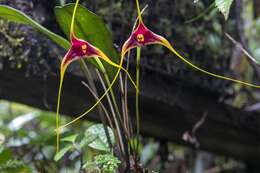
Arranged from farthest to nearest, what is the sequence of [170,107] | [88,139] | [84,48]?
1. [170,107]
2. [88,139]
3. [84,48]

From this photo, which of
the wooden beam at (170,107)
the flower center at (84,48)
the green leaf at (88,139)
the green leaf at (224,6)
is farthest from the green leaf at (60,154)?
the green leaf at (224,6)

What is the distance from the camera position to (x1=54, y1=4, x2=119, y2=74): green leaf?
0.73 m

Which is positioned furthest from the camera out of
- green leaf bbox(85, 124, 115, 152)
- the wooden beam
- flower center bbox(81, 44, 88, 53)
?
the wooden beam

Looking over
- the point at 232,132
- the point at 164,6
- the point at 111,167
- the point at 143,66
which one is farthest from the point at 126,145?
the point at 232,132

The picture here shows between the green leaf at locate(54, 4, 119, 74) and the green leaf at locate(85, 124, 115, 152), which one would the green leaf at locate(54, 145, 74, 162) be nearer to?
the green leaf at locate(85, 124, 115, 152)

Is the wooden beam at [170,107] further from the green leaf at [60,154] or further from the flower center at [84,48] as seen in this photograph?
the flower center at [84,48]

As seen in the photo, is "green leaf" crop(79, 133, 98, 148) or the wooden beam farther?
the wooden beam

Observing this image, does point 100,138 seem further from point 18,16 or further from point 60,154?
point 18,16

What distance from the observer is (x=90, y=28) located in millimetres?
758

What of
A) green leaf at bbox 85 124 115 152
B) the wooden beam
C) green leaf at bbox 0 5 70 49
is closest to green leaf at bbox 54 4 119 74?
green leaf at bbox 0 5 70 49

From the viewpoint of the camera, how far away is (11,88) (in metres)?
1.10

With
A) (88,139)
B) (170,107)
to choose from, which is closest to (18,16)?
(88,139)

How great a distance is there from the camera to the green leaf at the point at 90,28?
731mm

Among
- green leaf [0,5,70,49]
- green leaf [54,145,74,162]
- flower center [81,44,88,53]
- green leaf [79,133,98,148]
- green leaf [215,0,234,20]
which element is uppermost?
green leaf [215,0,234,20]
